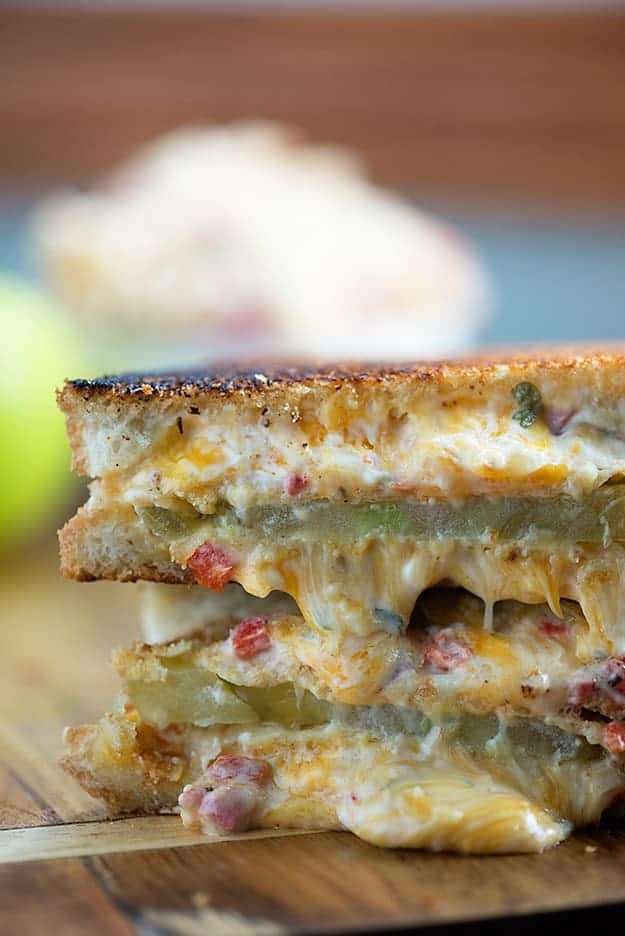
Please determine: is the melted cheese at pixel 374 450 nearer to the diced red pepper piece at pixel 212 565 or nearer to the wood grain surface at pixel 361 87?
the diced red pepper piece at pixel 212 565

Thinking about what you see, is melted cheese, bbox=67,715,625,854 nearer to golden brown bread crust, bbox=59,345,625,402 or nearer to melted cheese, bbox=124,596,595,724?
melted cheese, bbox=124,596,595,724

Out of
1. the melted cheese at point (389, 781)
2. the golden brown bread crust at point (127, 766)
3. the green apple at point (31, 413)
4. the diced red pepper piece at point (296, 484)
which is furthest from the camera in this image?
the green apple at point (31, 413)

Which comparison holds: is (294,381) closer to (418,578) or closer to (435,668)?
(418,578)

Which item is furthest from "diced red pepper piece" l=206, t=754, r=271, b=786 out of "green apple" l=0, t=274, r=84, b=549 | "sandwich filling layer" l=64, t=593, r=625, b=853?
"green apple" l=0, t=274, r=84, b=549

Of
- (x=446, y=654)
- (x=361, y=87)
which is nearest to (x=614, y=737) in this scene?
(x=446, y=654)

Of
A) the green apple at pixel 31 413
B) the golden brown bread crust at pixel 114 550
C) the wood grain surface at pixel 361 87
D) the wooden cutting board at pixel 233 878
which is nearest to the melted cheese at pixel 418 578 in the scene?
the golden brown bread crust at pixel 114 550

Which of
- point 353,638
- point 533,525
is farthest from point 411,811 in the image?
point 533,525
